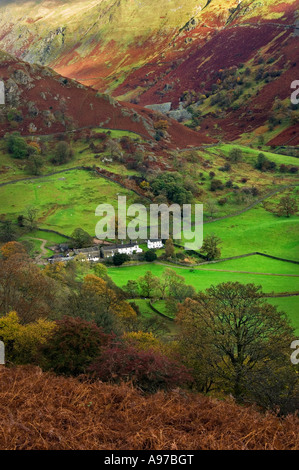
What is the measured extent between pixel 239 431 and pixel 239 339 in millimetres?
13495

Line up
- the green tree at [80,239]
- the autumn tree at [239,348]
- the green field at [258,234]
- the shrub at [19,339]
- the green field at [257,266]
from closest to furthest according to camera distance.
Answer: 1. the autumn tree at [239,348]
2. the shrub at [19,339]
3. the green field at [257,266]
4. the green tree at [80,239]
5. the green field at [258,234]

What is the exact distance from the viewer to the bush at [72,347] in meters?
15.7

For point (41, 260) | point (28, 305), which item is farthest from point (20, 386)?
point (41, 260)

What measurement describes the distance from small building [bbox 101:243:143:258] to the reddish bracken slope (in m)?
51.0

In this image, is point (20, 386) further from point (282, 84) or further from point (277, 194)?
point (282, 84)

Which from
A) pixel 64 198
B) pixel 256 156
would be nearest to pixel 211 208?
pixel 64 198

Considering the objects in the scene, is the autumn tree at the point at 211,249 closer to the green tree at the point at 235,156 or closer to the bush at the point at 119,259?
the bush at the point at 119,259

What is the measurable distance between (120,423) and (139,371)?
17.0 ft

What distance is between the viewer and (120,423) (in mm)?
6715

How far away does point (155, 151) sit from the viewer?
98875 mm

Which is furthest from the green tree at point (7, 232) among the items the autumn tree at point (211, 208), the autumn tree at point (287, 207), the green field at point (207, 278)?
the autumn tree at point (287, 207)

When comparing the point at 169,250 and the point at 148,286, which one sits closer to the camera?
the point at 148,286

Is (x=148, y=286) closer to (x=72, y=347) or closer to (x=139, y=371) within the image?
(x=72, y=347)

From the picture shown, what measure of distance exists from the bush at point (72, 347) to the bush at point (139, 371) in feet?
9.68
